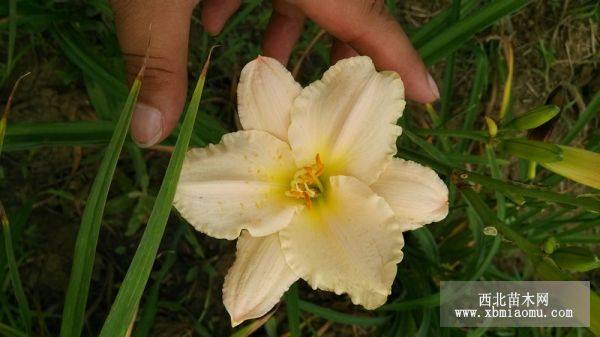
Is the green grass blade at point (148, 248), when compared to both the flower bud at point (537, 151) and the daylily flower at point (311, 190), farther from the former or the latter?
the flower bud at point (537, 151)

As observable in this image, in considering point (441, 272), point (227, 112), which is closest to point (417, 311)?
point (441, 272)

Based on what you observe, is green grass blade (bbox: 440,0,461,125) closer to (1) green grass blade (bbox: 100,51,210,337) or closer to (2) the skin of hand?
(2) the skin of hand

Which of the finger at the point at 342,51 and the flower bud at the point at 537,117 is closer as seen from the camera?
the flower bud at the point at 537,117

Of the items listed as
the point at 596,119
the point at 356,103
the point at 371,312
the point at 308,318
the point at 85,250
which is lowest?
the point at 85,250

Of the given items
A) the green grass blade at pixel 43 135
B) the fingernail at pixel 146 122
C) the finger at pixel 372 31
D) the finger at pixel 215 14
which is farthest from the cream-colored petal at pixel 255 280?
the finger at pixel 215 14

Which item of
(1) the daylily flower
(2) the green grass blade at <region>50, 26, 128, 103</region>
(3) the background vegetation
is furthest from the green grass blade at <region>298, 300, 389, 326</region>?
(2) the green grass blade at <region>50, 26, 128, 103</region>

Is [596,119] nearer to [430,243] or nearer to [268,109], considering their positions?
[430,243]
